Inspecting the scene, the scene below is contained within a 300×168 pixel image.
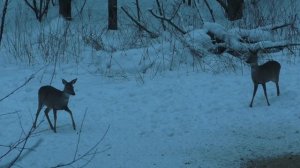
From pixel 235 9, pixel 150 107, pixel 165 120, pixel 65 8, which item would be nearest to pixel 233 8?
pixel 235 9

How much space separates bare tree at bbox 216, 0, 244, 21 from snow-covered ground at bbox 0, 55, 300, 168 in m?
4.81

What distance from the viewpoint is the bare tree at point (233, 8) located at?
48.4 ft

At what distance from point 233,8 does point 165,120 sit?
827cm

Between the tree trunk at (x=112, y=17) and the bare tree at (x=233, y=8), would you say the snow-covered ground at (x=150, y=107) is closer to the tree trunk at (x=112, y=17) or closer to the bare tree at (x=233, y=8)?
the tree trunk at (x=112, y=17)

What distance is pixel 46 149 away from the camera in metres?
6.57

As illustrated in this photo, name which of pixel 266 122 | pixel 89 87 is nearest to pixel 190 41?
pixel 89 87

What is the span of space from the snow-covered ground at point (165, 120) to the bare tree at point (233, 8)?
4807 millimetres

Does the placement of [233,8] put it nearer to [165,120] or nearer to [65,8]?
[65,8]

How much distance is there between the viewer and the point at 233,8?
15320mm

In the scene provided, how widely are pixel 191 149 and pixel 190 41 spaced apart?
477cm

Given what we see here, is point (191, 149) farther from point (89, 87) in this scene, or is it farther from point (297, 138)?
point (89, 87)

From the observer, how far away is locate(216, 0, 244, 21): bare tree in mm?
14742

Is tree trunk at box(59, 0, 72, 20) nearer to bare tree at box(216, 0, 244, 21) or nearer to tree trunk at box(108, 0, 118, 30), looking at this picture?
tree trunk at box(108, 0, 118, 30)

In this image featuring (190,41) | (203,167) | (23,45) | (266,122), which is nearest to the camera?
(203,167)
